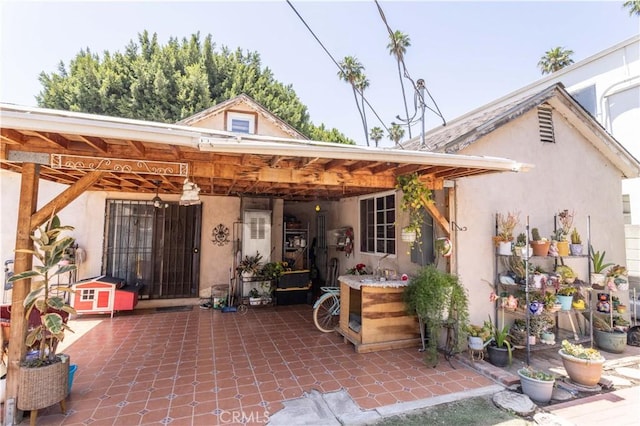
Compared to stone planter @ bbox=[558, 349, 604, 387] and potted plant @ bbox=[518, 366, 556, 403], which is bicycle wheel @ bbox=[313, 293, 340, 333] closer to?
potted plant @ bbox=[518, 366, 556, 403]

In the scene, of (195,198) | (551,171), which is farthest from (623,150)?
(195,198)

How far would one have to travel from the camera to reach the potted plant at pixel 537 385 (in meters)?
3.23

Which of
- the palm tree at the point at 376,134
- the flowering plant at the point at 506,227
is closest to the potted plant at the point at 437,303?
the flowering plant at the point at 506,227

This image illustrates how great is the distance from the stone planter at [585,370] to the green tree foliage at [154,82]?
15083 mm

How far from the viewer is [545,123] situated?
17.4ft

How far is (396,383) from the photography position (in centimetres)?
359

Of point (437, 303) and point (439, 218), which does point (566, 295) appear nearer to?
Result: point (437, 303)

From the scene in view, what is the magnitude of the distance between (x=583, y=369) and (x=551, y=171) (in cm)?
331

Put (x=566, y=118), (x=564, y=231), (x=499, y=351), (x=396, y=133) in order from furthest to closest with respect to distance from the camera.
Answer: (x=396, y=133) → (x=566, y=118) → (x=564, y=231) → (x=499, y=351)

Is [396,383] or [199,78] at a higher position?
[199,78]

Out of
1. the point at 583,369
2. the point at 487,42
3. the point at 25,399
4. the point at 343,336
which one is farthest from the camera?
the point at 487,42

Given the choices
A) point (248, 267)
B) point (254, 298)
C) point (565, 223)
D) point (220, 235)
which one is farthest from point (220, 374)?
point (565, 223)

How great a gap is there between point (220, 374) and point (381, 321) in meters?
2.46

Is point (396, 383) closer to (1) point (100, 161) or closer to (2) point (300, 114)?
(1) point (100, 161)
